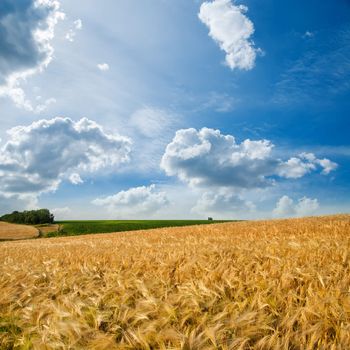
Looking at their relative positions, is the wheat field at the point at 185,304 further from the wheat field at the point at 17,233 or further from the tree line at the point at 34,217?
the tree line at the point at 34,217

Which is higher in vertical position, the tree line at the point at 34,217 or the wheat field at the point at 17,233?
the tree line at the point at 34,217

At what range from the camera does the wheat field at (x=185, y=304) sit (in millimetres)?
2623

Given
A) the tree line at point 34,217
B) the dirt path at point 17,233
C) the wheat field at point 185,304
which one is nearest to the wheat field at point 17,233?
the dirt path at point 17,233

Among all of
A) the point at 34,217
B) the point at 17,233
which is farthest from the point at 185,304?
the point at 34,217

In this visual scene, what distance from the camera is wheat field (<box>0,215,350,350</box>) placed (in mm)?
2623

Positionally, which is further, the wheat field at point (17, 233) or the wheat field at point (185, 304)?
the wheat field at point (17, 233)

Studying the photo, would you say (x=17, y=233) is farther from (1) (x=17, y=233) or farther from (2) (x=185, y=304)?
(2) (x=185, y=304)

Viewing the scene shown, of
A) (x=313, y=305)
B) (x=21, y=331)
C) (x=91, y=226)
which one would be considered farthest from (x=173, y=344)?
(x=91, y=226)

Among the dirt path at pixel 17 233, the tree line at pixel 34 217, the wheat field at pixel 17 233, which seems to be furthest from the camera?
the tree line at pixel 34 217

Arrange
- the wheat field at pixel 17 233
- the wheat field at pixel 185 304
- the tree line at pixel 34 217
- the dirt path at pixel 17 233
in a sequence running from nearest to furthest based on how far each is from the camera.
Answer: the wheat field at pixel 185 304 → the wheat field at pixel 17 233 → the dirt path at pixel 17 233 → the tree line at pixel 34 217

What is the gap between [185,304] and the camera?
325cm

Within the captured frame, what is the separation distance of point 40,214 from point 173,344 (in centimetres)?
6016

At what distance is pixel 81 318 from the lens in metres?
3.15

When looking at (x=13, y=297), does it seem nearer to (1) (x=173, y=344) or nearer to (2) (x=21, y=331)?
(2) (x=21, y=331)
